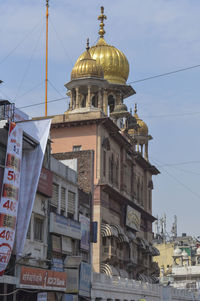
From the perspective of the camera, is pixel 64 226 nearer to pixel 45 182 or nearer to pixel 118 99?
pixel 45 182

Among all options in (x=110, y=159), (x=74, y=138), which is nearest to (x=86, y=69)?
(x=74, y=138)

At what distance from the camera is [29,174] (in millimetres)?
30250

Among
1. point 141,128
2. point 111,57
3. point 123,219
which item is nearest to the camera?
point 123,219

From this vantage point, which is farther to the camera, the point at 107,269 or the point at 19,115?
the point at 107,269

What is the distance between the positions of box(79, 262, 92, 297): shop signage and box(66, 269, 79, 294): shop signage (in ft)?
0.98

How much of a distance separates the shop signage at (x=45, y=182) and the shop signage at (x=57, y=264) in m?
3.86

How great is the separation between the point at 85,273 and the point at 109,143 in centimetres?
1548

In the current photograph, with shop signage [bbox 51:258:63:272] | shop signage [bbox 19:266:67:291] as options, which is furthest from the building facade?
shop signage [bbox 19:266:67:291]

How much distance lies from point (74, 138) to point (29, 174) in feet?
62.0

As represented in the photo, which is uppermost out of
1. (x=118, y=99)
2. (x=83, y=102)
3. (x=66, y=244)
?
(x=118, y=99)

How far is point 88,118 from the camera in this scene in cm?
4812

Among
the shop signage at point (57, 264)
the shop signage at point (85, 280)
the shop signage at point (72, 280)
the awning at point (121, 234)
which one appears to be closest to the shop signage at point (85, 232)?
the shop signage at point (85, 280)

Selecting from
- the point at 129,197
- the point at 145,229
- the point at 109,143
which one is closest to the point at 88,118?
the point at 109,143

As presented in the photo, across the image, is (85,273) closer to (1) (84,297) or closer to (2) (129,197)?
(1) (84,297)
